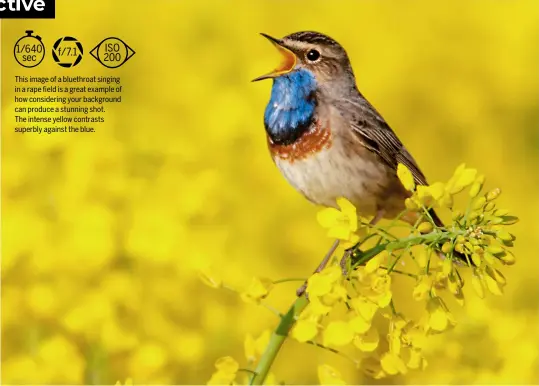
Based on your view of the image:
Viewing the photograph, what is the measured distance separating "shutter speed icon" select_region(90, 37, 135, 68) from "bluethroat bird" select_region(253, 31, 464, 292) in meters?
1.10

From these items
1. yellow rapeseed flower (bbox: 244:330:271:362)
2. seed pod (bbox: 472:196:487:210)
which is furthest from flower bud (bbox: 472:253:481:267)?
yellow rapeseed flower (bbox: 244:330:271:362)

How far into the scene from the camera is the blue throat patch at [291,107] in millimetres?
3967

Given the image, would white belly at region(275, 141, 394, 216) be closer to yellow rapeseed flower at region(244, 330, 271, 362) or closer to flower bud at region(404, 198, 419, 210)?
yellow rapeseed flower at region(244, 330, 271, 362)

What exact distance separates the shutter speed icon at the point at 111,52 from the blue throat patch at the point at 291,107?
44.4 inches

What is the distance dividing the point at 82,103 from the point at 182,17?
6.63 ft

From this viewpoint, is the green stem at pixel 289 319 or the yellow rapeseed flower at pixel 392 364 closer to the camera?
the green stem at pixel 289 319

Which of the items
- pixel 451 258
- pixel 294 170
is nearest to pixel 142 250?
pixel 294 170

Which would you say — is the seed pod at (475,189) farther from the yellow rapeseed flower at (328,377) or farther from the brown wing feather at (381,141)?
the brown wing feather at (381,141)

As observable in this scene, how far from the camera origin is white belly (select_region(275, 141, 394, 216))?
3.97 metres

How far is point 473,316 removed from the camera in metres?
3.89

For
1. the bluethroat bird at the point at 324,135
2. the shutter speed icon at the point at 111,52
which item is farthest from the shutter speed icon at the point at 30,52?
the bluethroat bird at the point at 324,135

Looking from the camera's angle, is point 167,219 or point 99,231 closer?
point 99,231

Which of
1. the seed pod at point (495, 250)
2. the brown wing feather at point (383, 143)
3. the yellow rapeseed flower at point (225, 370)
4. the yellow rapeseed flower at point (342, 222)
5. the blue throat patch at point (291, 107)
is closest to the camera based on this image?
the seed pod at point (495, 250)

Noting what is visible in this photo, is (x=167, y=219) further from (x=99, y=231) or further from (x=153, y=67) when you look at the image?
(x=153, y=67)
